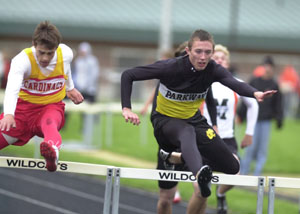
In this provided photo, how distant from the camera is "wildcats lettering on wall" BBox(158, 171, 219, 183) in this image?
585 centimetres

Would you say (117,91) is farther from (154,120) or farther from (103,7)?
(154,120)

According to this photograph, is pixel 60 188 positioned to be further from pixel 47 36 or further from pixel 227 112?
pixel 47 36

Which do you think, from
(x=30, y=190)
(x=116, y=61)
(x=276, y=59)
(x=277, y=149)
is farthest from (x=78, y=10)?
(x=30, y=190)

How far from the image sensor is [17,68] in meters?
5.93

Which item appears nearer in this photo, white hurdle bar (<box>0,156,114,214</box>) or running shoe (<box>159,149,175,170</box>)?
white hurdle bar (<box>0,156,114,214</box>)

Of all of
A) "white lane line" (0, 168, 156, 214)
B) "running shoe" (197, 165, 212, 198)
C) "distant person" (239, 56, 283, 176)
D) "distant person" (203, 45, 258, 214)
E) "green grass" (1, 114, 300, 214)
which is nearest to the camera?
"running shoe" (197, 165, 212, 198)

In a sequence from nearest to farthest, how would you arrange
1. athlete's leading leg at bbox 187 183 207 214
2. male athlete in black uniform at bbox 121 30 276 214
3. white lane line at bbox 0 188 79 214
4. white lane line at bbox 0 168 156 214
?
male athlete in black uniform at bbox 121 30 276 214
athlete's leading leg at bbox 187 183 207 214
white lane line at bbox 0 188 79 214
white lane line at bbox 0 168 156 214

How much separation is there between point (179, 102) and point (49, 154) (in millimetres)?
1403

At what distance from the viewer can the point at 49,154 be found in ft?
18.6

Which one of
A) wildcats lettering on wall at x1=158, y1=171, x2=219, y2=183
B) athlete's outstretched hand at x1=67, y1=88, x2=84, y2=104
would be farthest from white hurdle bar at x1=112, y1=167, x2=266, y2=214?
athlete's outstretched hand at x1=67, y1=88, x2=84, y2=104

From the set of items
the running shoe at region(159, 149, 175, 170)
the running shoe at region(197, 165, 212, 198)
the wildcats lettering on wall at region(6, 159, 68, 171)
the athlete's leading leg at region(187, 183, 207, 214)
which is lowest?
the athlete's leading leg at region(187, 183, 207, 214)

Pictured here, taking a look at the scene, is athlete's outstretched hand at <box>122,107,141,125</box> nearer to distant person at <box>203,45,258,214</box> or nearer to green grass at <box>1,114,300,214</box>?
distant person at <box>203,45,258,214</box>

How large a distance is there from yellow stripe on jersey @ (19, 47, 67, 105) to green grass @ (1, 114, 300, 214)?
13.9 ft

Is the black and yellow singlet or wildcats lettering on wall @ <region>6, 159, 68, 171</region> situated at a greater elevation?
the black and yellow singlet
